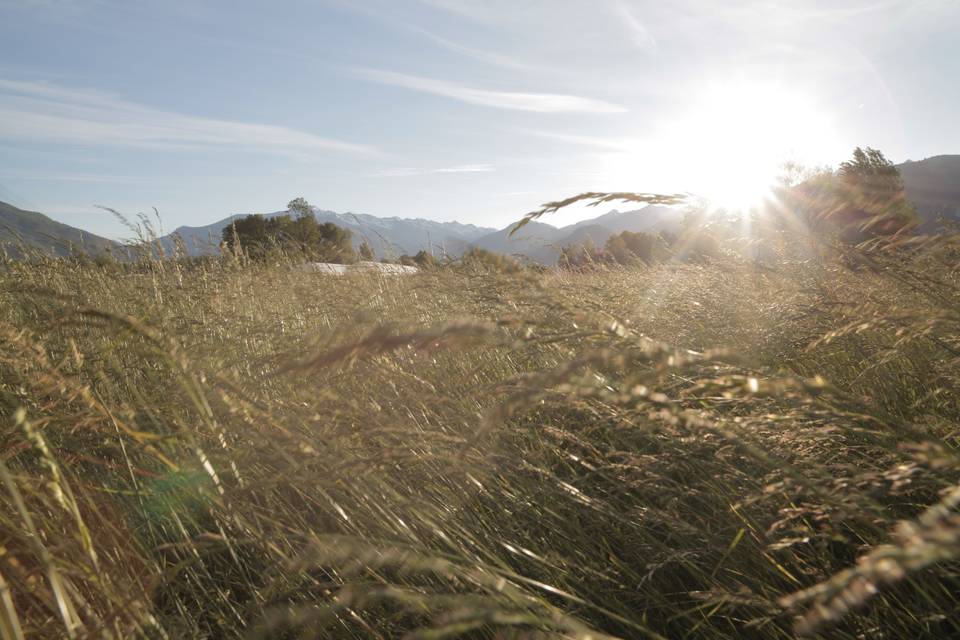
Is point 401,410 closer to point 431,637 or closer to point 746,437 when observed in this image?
point 746,437

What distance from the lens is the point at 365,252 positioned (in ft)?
17.4

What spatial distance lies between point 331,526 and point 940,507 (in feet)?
4.87

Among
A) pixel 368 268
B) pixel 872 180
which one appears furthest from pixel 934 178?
pixel 368 268

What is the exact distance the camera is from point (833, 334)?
0.87 metres

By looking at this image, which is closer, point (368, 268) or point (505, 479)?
point (505, 479)

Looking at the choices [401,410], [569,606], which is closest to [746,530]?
[569,606]

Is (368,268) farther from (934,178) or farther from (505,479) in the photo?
(934,178)

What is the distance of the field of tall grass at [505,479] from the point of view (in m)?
0.78

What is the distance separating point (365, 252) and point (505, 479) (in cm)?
404

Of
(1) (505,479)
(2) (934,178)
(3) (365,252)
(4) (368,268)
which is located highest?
(2) (934,178)

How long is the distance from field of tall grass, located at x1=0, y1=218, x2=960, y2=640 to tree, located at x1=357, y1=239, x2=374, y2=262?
251 centimetres

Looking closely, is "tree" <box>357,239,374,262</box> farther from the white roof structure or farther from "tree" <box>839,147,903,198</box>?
"tree" <box>839,147,903,198</box>

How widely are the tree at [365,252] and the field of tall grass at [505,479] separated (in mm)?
2507

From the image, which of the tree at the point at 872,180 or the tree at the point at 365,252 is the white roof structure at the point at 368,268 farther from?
the tree at the point at 872,180
